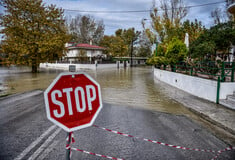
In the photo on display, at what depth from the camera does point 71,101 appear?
2328 mm

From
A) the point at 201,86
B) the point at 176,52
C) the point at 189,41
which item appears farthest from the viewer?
the point at 189,41

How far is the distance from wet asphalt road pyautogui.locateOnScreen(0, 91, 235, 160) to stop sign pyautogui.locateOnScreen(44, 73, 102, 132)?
3.55ft

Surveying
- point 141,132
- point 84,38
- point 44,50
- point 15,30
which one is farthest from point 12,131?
point 84,38

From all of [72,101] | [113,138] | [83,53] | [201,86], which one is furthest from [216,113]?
[83,53]

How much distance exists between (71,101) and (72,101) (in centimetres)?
1

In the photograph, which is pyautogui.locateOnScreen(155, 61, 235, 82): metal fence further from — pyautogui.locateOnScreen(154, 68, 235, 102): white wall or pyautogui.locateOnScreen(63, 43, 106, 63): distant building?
pyautogui.locateOnScreen(63, 43, 106, 63): distant building

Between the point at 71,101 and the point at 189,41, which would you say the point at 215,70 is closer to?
the point at 71,101

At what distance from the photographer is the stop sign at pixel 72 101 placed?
2.21m

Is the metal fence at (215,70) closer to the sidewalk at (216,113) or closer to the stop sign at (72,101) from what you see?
the sidewalk at (216,113)

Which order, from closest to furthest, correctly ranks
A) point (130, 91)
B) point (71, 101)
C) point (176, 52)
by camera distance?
point (71, 101)
point (130, 91)
point (176, 52)

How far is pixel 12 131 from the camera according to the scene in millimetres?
4254

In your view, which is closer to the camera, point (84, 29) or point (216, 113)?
point (216, 113)

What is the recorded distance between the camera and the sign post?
221cm

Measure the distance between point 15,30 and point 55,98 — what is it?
26589 millimetres
